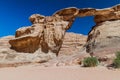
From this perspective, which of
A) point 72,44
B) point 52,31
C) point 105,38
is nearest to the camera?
point 105,38

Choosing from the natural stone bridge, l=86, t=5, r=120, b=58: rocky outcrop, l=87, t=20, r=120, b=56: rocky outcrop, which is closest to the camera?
l=86, t=5, r=120, b=58: rocky outcrop

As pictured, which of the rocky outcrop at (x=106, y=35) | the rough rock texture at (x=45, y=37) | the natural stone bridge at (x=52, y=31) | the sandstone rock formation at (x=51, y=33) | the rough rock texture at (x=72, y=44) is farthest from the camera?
the rough rock texture at (x=72, y=44)

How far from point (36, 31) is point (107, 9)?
22.6ft

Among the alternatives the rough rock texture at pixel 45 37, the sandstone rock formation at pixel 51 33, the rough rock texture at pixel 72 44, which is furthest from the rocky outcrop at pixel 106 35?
the rough rock texture at pixel 72 44

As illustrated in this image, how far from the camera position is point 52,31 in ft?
74.8

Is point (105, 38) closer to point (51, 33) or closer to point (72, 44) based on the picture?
point (51, 33)

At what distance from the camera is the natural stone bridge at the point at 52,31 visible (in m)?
22.2

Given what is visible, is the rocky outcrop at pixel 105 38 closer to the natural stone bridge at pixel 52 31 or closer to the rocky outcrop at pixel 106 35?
the rocky outcrop at pixel 106 35

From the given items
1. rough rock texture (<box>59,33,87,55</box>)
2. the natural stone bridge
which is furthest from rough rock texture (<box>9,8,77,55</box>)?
rough rock texture (<box>59,33,87,55</box>)

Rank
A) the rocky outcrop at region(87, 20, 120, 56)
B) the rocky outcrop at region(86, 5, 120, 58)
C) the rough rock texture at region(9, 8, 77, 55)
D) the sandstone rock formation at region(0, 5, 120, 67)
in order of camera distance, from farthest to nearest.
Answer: the rough rock texture at region(9, 8, 77, 55) → the sandstone rock formation at region(0, 5, 120, 67) → the rocky outcrop at region(87, 20, 120, 56) → the rocky outcrop at region(86, 5, 120, 58)

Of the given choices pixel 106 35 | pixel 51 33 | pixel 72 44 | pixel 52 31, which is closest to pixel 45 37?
pixel 51 33

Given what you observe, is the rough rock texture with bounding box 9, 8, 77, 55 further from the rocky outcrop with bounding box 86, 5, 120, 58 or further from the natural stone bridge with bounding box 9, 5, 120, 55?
the rocky outcrop with bounding box 86, 5, 120, 58

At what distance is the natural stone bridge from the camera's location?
22.2 m

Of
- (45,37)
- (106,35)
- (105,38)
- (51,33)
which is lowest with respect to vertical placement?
(105,38)
